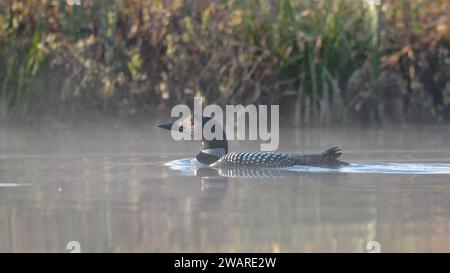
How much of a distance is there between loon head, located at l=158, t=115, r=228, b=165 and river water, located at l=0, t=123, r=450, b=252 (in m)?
0.22

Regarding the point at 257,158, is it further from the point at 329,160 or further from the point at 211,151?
the point at 211,151

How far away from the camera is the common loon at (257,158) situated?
25.7ft

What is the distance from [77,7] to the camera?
11484mm

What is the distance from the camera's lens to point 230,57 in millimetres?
11141

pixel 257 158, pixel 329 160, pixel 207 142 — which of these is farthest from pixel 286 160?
pixel 207 142

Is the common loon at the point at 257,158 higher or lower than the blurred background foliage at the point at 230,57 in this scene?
lower

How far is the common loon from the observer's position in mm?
7824

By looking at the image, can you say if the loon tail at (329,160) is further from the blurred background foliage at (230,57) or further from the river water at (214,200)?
the blurred background foliage at (230,57)

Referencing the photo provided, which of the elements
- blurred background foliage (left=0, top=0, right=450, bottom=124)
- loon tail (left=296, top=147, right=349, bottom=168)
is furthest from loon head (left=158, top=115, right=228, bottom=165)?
blurred background foliage (left=0, top=0, right=450, bottom=124)

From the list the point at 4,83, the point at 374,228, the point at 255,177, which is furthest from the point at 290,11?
the point at 374,228

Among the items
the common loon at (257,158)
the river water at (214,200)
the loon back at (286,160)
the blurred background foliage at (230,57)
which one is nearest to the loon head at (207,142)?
the common loon at (257,158)

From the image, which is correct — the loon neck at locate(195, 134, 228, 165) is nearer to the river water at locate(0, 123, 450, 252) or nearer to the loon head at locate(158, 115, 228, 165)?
the loon head at locate(158, 115, 228, 165)

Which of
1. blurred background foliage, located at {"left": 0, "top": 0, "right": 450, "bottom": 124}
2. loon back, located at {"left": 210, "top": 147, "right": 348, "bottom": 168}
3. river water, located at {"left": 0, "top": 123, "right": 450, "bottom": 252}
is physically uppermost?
blurred background foliage, located at {"left": 0, "top": 0, "right": 450, "bottom": 124}

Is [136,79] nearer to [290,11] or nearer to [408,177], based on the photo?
[290,11]
